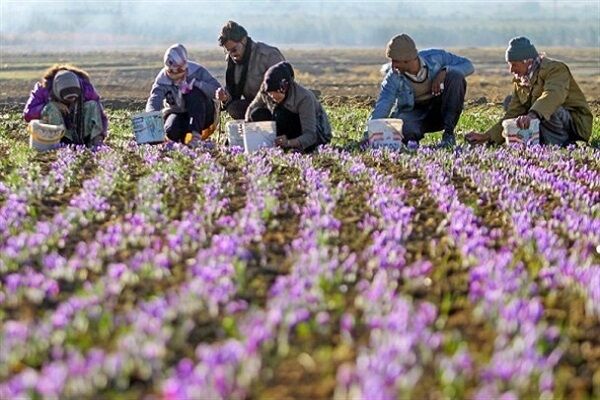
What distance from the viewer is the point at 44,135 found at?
33.8 ft

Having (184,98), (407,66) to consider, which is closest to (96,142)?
(184,98)

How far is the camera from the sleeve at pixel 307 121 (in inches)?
392

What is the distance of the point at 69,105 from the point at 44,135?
47 centimetres

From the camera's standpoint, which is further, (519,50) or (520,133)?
(520,133)

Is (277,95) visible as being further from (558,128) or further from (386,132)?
(558,128)

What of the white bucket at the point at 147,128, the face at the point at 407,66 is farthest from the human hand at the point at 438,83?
the white bucket at the point at 147,128

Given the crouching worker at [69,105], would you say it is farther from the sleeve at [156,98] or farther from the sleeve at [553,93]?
the sleeve at [553,93]

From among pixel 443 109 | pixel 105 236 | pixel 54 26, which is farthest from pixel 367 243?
pixel 54 26

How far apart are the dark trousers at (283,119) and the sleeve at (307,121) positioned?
0.19m

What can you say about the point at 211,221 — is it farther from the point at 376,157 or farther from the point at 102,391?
the point at 376,157

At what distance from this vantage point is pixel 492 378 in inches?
138

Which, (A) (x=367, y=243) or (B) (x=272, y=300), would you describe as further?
(A) (x=367, y=243)

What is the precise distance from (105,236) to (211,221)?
2.81 feet

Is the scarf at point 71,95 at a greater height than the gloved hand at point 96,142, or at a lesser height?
greater
